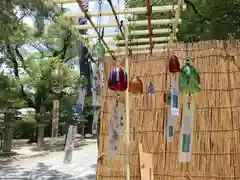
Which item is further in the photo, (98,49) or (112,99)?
(112,99)

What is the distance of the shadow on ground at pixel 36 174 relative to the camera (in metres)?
7.58

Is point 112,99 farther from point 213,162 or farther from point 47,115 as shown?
point 47,115

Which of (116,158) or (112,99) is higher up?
(112,99)

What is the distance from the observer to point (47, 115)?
532 inches

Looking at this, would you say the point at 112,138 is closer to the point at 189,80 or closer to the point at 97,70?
the point at 189,80

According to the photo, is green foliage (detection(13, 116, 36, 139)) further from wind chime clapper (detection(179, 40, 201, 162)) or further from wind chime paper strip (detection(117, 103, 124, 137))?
wind chime clapper (detection(179, 40, 201, 162))

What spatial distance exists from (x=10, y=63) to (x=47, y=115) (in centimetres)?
242

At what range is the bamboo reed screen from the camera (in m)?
3.30

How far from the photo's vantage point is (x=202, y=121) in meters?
3.36

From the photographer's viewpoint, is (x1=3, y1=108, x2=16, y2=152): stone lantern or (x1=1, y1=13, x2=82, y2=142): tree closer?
(x1=3, y1=108, x2=16, y2=152): stone lantern

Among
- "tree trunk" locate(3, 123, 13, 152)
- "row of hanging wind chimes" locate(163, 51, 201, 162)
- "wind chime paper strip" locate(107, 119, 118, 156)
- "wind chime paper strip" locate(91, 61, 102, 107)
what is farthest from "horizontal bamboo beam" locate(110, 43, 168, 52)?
"tree trunk" locate(3, 123, 13, 152)

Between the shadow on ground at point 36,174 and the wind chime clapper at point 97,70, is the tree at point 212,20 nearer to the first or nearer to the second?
the wind chime clapper at point 97,70

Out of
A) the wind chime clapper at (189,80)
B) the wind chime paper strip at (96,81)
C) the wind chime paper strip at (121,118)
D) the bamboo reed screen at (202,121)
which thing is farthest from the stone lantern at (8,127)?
the wind chime clapper at (189,80)

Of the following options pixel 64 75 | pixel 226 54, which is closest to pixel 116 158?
pixel 226 54
